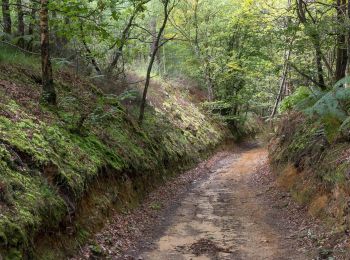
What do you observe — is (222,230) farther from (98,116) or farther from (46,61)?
(46,61)

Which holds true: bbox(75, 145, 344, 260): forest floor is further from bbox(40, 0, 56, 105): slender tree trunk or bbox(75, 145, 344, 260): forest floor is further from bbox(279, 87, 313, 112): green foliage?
bbox(40, 0, 56, 105): slender tree trunk

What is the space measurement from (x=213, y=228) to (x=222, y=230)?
0.91ft

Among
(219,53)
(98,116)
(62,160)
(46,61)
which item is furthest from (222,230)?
(219,53)

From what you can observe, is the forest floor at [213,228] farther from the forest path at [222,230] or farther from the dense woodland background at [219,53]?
the dense woodland background at [219,53]

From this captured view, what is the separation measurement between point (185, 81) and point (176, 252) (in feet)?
78.5

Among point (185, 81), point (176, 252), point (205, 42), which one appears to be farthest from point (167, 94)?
point (176, 252)

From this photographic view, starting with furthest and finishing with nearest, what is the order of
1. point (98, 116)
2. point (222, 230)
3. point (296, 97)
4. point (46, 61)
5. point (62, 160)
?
point (296, 97), point (98, 116), point (46, 61), point (222, 230), point (62, 160)

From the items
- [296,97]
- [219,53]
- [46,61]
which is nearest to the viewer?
[46,61]

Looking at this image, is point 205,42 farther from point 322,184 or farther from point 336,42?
point 322,184

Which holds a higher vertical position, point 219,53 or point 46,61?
point 219,53

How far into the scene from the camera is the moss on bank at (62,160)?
5.64 meters

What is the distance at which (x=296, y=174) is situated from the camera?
39.6 feet

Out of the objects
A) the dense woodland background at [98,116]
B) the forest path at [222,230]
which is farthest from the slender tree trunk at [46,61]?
the forest path at [222,230]

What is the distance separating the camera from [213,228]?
9.11 m
